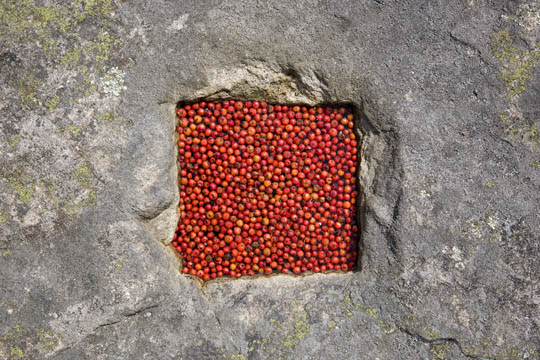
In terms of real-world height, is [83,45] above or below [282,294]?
above

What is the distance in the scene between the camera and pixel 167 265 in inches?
121

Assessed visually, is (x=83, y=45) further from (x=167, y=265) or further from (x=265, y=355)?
(x=265, y=355)

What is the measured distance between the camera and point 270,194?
131 inches

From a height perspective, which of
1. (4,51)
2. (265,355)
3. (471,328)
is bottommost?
(265,355)

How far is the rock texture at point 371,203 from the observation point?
2.92m

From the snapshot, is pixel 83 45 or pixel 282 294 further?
pixel 282 294

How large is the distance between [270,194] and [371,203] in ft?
2.47

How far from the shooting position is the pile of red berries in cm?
327

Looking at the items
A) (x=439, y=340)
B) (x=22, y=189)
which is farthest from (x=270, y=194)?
(x=22, y=189)

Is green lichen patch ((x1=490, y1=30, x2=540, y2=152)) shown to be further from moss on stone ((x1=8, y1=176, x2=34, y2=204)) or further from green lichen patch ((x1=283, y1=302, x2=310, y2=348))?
moss on stone ((x1=8, y1=176, x2=34, y2=204))

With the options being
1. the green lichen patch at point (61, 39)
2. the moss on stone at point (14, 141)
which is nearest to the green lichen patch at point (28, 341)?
the moss on stone at point (14, 141)

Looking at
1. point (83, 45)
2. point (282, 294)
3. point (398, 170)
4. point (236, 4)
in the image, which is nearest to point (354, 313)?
point (282, 294)

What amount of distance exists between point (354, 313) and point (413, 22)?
206 centimetres

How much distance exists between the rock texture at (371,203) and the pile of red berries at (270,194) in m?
0.24
